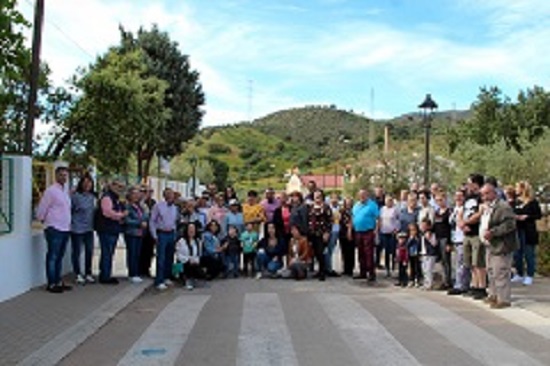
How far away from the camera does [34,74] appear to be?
1360 centimetres

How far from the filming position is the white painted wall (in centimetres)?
1119

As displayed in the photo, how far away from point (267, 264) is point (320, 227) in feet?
4.69

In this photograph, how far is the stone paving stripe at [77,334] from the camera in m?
7.60

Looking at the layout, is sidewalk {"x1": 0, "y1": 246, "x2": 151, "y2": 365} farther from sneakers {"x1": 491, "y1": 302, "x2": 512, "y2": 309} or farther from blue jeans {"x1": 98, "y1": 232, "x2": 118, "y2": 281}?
sneakers {"x1": 491, "y1": 302, "x2": 512, "y2": 309}

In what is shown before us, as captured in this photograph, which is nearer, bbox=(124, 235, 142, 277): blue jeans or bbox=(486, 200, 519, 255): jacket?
bbox=(486, 200, 519, 255): jacket

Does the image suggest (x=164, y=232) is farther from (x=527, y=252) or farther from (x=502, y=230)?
(x=527, y=252)

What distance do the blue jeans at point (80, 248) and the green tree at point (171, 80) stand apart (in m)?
15.7

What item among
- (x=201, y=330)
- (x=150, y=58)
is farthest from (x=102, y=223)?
(x=150, y=58)

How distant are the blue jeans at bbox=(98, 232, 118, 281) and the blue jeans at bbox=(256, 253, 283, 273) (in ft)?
11.2

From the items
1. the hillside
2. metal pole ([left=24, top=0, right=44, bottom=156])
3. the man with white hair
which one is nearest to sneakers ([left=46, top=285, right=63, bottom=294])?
metal pole ([left=24, top=0, right=44, bottom=156])

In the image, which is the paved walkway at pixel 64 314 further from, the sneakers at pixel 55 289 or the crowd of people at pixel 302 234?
the crowd of people at pixel 302 234

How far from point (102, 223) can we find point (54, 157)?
304 inches

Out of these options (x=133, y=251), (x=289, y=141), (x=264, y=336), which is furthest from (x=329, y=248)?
(x=289, y=141)

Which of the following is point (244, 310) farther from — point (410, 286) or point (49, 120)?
point (49, 120)
